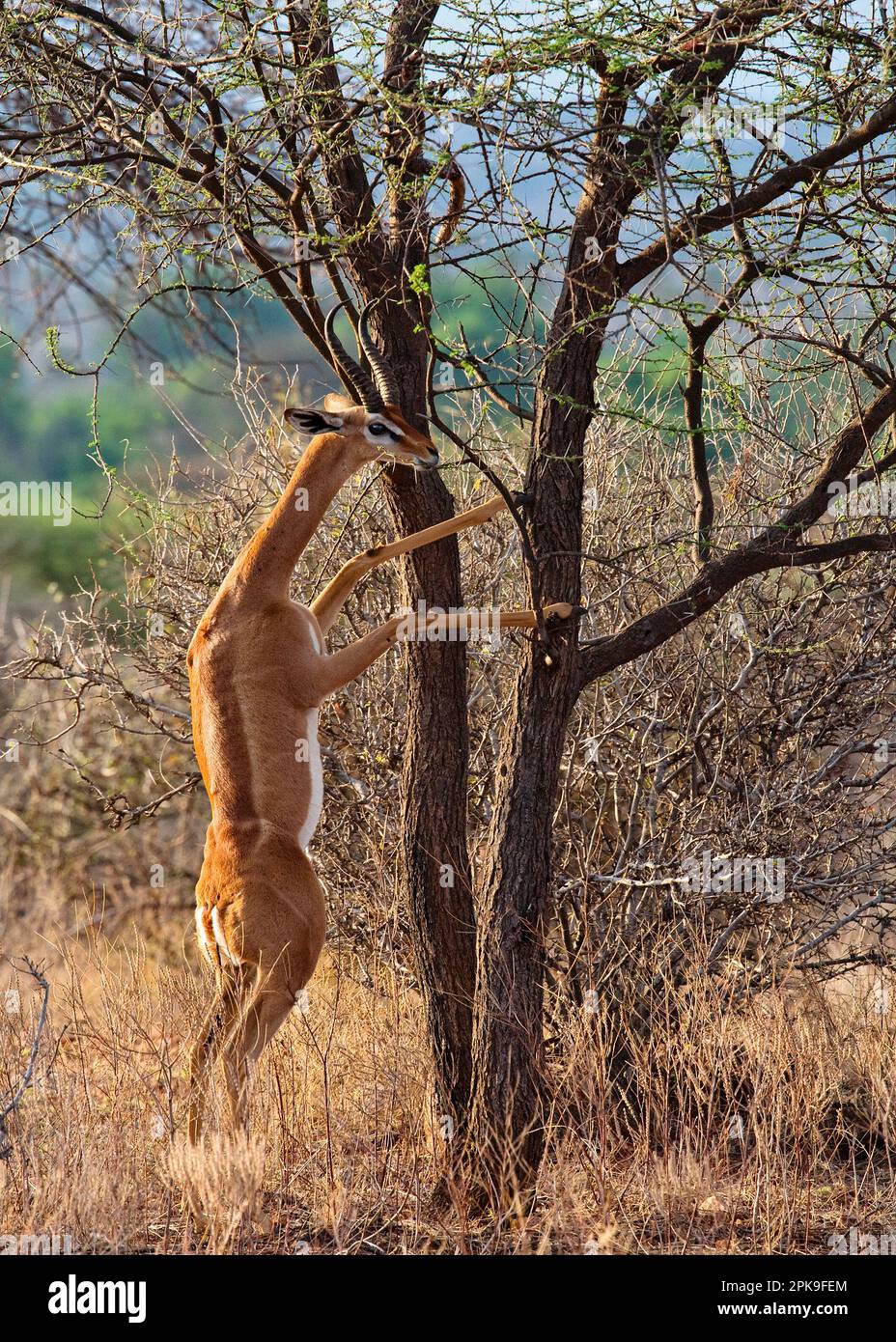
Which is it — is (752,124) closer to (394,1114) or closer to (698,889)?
(698,889)

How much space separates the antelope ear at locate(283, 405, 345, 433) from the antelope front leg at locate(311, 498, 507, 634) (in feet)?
1.62

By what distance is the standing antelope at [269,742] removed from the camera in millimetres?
4824

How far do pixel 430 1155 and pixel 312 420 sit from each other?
2.78 meters

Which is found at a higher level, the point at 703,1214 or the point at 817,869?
the point at 817,869

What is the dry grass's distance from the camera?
14.5 feet

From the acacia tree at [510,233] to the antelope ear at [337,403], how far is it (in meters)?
0.27

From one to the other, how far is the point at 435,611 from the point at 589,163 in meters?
1.66

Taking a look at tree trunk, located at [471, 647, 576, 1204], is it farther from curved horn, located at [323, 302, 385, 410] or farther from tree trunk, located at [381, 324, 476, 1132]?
curved horn, located at [323, 302, 385, 410]

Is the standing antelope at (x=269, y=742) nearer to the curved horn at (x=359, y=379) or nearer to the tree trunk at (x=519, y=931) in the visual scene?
the curved horn at (x=359, y=379)

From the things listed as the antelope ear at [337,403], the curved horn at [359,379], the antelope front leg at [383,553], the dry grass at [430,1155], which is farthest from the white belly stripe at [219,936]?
the antelope ear at [337,403]

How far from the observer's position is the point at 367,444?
516 cm

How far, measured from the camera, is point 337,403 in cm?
562

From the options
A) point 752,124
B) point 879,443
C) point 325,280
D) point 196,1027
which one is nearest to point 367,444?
point 325,280

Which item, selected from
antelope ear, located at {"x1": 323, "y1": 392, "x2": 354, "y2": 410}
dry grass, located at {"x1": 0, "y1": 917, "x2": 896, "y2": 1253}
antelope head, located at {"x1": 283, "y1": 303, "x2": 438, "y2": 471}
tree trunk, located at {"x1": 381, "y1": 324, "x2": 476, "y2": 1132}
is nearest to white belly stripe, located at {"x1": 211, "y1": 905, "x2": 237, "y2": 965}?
A: dry grass, located at {"x1": 0, "y1": 917, "x2": 896, "y2": 1253}
